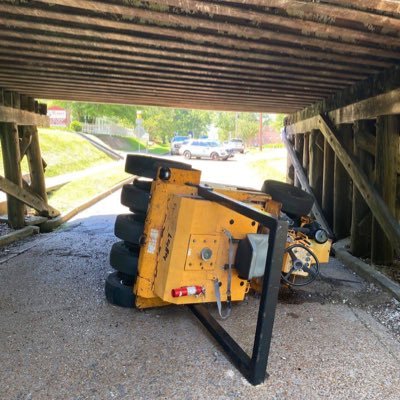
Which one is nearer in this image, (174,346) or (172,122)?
(174,346)

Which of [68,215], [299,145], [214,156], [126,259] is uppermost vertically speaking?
[299,145]

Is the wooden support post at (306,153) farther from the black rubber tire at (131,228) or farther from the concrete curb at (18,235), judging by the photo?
the concrete curb at (18,235)

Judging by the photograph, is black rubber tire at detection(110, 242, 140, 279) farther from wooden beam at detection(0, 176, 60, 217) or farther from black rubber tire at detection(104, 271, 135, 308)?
wooden beam at detection(0, 176, 60, 217)

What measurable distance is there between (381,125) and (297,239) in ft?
7.59

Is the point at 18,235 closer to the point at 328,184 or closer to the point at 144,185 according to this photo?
the point at 144,185

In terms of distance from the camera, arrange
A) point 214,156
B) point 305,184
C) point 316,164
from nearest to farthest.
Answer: point 316,164, point 305,184, point 214,156

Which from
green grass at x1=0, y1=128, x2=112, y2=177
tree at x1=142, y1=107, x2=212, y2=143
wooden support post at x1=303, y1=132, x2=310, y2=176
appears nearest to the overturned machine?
wooden support post at x1=303, y1=132, x2=310, y2=176

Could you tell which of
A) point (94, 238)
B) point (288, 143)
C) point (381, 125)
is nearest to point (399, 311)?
point (381, 125)

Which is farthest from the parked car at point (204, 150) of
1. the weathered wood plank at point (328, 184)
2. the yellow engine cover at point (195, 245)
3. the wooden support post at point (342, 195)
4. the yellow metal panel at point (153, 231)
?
the yellow engine cover at point (195, 245)

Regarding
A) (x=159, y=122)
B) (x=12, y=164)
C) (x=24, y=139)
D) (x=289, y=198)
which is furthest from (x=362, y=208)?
(x=159, y=122)

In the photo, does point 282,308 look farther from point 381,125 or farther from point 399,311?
point 381,125

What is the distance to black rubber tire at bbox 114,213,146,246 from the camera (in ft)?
13.6

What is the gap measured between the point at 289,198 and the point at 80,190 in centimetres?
981

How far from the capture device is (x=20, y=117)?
8.09 metres
